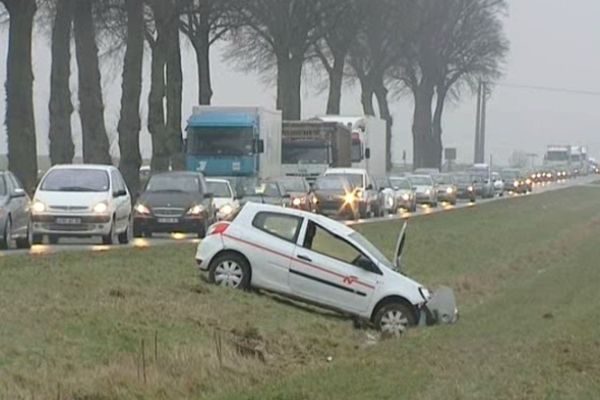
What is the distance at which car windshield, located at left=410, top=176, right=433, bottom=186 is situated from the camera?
71250mm

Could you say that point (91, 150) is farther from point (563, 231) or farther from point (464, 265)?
point (464, 265)

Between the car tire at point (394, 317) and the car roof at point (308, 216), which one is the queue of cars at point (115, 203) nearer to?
the car roof at point (308, 216)

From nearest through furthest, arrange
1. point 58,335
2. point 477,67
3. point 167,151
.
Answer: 1. point 58,335
2. point 167,151
3. point 477,67

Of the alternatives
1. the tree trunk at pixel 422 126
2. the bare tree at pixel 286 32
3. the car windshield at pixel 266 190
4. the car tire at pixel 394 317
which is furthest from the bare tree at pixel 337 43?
the car tire at pixel 394 317

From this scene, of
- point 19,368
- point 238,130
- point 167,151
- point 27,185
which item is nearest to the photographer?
point 19,368

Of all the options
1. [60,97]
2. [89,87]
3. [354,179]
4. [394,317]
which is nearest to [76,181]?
[394,317]

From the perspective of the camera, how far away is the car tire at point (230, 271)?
915 inches

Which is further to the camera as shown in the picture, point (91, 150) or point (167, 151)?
point (167, 151)

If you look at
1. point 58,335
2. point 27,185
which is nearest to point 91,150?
point 27,185

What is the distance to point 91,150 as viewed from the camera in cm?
5222

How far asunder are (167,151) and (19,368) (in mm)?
40643

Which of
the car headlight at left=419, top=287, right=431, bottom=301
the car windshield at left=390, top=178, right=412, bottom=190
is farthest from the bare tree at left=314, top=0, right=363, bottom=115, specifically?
the car headlight at left=419, top=287, right=431, bottom=301

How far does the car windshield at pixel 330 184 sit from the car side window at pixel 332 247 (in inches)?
1188

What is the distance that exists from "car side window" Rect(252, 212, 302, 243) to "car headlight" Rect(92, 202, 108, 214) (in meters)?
8.31
